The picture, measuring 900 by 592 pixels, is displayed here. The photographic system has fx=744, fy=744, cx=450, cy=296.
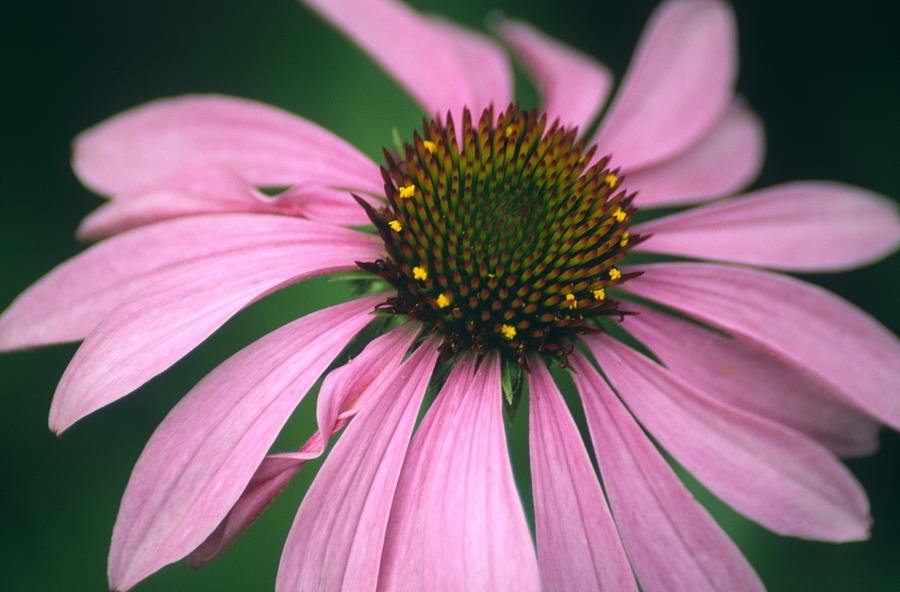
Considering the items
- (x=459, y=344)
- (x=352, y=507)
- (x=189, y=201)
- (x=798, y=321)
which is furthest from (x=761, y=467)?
(x=189, y=201)

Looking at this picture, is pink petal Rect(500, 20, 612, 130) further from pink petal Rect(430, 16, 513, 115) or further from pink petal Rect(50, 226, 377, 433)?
pink petal Rect(50, 226, 377, 433)

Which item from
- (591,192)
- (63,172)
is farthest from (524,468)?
(63,172)

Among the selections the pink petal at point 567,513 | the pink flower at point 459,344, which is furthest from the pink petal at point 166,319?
the pink petal at point 567,513

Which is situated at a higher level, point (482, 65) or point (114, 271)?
point (482, 65)

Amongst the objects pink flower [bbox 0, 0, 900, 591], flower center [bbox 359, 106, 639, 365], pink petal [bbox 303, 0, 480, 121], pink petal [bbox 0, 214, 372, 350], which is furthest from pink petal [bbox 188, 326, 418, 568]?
pink petal [bbox 303, 0, 480, 121]

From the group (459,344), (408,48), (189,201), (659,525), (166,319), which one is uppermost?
(408,48)

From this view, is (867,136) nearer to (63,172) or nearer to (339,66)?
(339,66)

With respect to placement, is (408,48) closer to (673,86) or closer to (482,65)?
(482,65)

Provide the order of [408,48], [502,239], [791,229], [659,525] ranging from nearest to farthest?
[659,525] < [502,239] < [791,229] < [408,48]
